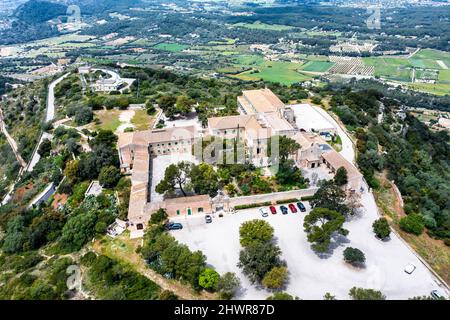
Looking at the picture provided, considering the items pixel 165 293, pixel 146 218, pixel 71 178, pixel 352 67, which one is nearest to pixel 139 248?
pixel 146 218

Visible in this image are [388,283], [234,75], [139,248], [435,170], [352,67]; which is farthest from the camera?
[352,67]

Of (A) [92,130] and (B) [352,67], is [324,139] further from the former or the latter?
(B) [352,67]

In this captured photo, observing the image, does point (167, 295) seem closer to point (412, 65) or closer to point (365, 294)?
point (365, 294)

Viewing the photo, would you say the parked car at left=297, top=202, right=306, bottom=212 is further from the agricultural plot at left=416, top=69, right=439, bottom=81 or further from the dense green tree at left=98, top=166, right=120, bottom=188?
the agricultural plot at left=416, top=69, right=439, bottom=81

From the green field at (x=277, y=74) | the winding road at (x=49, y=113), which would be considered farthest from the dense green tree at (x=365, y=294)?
the green field at (x=277, y=74)

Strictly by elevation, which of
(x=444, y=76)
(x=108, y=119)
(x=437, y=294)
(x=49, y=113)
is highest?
(x=108, y=119)

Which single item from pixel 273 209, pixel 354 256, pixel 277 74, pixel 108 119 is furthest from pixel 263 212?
pixel 277 74
